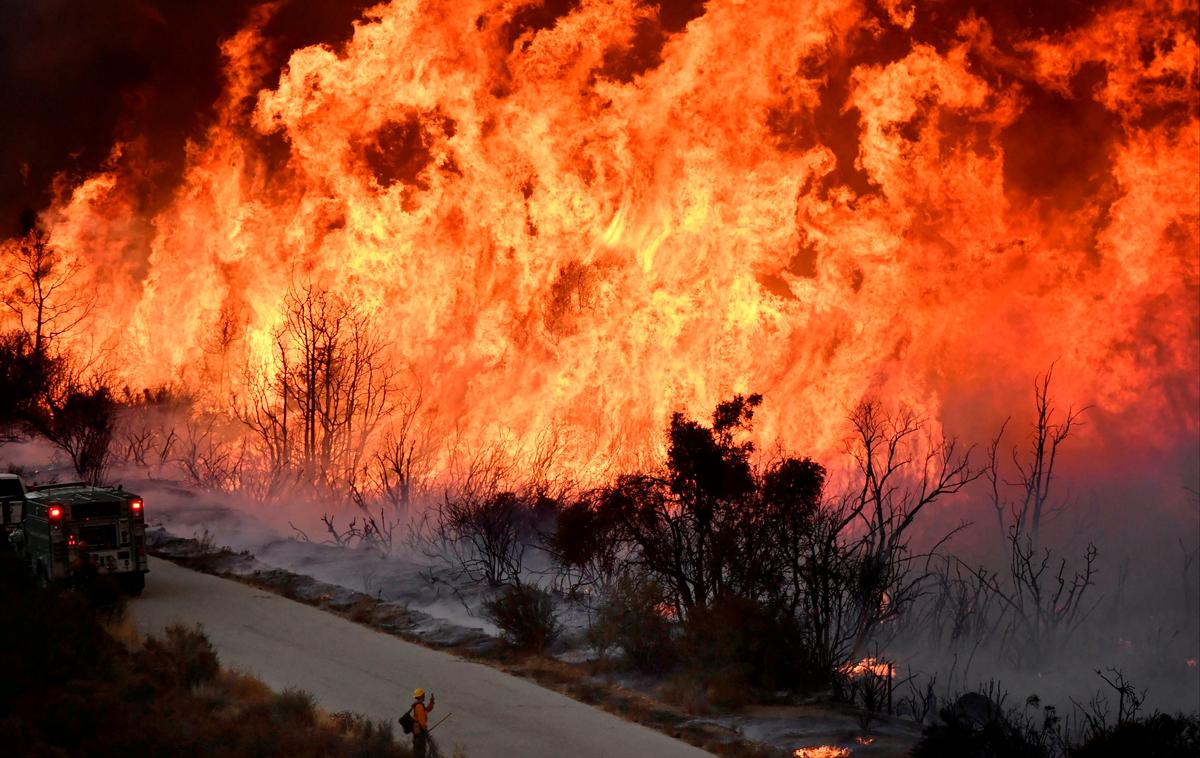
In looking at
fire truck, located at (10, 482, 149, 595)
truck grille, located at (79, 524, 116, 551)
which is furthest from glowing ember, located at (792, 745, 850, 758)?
truck grille, located at (79, 524, 116, 551)

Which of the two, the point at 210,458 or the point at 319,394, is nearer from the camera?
the point at 210,458

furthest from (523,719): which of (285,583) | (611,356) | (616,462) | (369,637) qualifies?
(611,356)

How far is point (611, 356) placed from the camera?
34.1 metres

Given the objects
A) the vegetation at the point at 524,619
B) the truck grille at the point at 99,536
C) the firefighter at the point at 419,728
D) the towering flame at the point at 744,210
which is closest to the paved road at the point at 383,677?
the truck grille at the point at 99,536

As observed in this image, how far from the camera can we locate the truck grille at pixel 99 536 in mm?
19578

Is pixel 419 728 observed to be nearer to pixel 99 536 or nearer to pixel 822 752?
pixel 822 752

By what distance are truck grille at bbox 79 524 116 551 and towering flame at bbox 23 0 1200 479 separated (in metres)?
14.3

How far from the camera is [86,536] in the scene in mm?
19594

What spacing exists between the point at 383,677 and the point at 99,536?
598 cm

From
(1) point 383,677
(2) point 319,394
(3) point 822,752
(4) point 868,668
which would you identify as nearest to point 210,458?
(2) point 319,394

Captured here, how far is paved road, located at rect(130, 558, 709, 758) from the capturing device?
48.6 feet

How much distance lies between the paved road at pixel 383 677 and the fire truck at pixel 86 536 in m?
0.80

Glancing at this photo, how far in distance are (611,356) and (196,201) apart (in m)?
17.2

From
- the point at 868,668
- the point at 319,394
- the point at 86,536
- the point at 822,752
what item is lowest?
the point at 822,752
